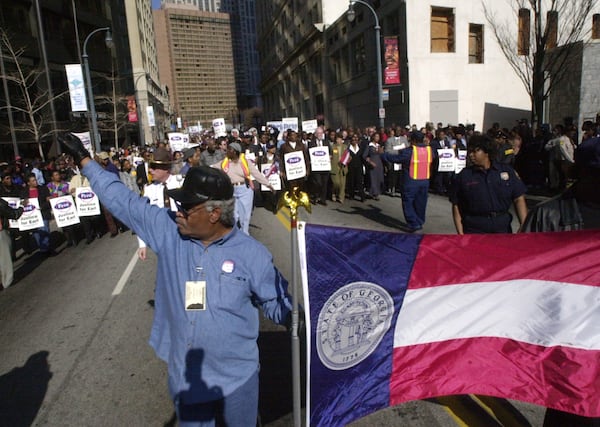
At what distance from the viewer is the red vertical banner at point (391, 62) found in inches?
999

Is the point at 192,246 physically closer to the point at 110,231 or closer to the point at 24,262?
the point at 24,262

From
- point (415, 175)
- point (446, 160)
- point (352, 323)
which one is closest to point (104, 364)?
point (352, 323)

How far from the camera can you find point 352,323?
2559mm

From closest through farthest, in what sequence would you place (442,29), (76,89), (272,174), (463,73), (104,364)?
(104,364) → (272,174) → (76,89) → (442,29) → (463,73)

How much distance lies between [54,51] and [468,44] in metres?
36.0

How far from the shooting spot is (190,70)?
176750mm

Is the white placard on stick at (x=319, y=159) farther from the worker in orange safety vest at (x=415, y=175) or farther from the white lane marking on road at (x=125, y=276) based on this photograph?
the white lane marking on road at (x=125, y=276)

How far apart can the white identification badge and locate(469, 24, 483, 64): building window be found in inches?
1161

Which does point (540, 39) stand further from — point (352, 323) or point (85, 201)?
point (352, 323)

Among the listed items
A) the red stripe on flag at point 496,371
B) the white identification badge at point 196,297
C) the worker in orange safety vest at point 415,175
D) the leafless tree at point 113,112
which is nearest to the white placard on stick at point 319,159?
the worker in orange safety vest at point 415,175

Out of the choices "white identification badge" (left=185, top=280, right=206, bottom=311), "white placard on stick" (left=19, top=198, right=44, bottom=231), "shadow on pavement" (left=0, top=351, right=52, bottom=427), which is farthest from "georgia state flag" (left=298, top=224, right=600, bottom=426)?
"white placard on stick" (left=19, top=198, right=44, bottom=231)

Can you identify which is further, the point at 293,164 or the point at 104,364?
the point at 293,164

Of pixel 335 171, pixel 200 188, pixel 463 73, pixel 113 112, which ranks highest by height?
pixel 113 112

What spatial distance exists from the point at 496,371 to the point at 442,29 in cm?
2803
